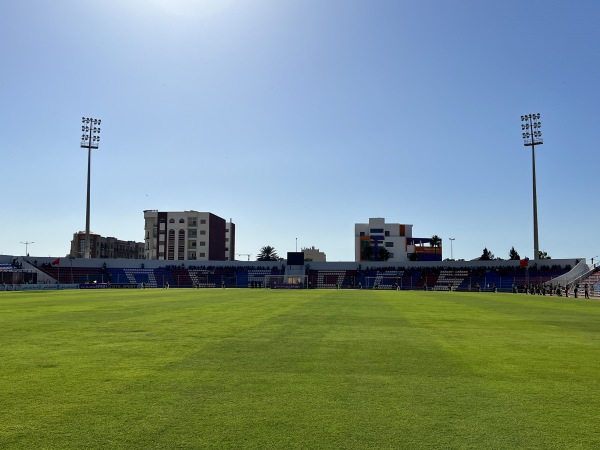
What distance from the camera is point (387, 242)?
169 meters

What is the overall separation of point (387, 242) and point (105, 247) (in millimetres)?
95763

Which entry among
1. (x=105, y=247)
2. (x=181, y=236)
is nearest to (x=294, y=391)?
(x=181, y=236)

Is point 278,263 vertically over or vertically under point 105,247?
under

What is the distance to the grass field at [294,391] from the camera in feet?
18.7

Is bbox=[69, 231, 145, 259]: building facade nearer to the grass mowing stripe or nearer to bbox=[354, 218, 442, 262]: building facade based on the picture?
bbox=[354, 218, 442, 262]: building facade

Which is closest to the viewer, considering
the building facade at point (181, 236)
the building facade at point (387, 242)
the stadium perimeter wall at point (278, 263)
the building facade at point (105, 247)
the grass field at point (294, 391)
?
the grass field at point (294, 391)

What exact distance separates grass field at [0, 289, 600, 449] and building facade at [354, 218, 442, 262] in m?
153

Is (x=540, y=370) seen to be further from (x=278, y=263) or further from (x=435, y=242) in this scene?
(x=435, y=242)

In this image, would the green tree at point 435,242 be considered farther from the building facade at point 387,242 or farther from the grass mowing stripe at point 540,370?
the grass mowing stripe at point 540,370

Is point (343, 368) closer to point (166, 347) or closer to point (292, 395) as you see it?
point (292, 395)

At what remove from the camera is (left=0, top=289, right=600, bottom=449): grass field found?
18.7 feet

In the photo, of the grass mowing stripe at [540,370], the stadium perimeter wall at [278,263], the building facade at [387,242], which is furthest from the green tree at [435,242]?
the grass mowing stripe at [540,370]

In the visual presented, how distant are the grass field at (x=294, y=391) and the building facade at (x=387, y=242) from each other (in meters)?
153

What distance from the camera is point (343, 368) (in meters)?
9.77
